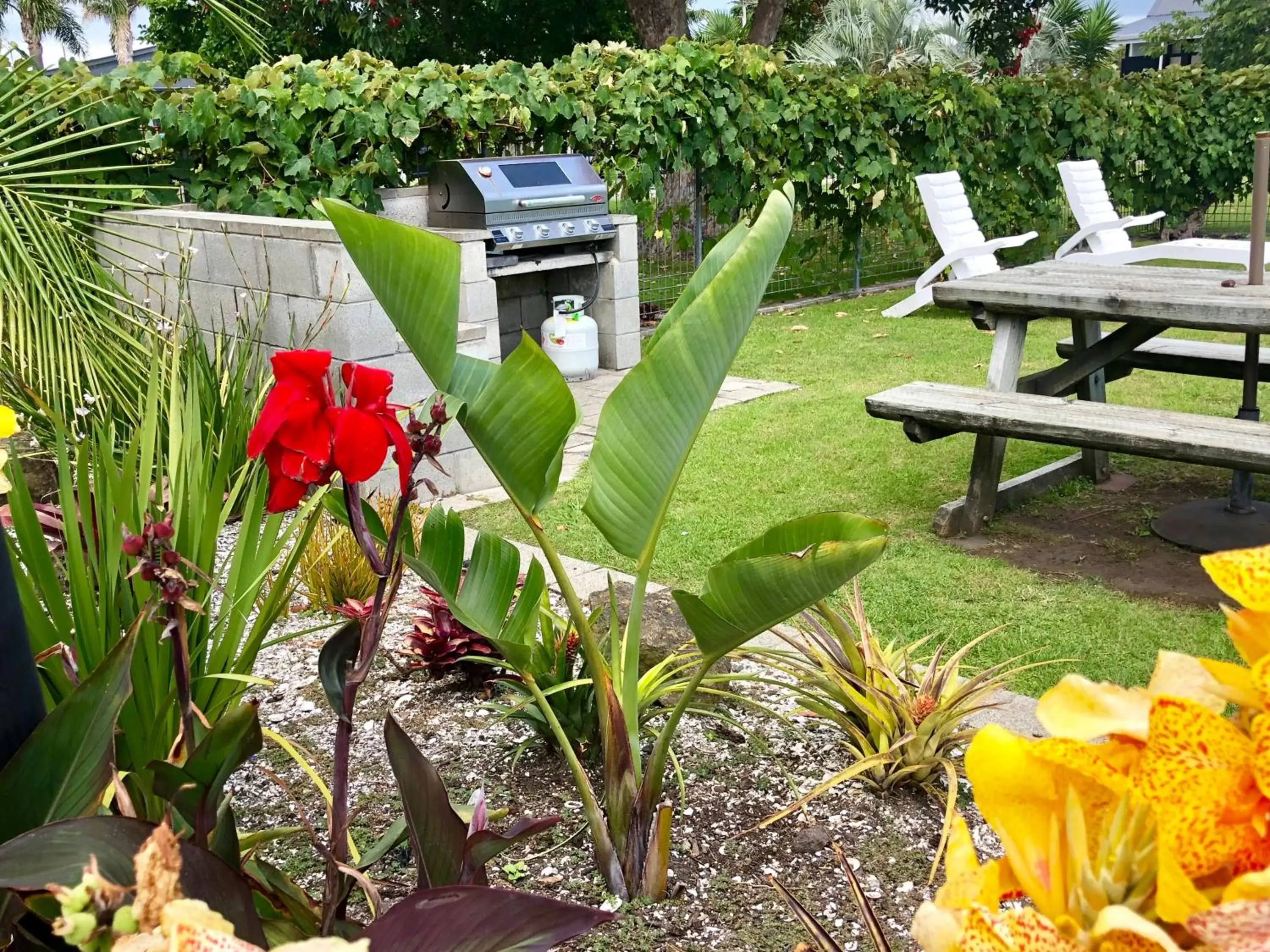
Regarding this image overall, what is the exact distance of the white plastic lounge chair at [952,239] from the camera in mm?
8984

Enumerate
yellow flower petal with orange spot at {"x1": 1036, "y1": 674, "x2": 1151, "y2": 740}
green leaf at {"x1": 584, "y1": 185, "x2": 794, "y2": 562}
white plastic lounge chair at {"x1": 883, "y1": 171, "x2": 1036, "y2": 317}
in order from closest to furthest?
yellow flower petal with orange spot at {"x1": 1036, "y1": 674, "x2": 1151, "y2": 740} < green leaf at {"x1": 584, "y1": 185, "x2": 794, "y2": 562} < white plastic lounge chair at {"x1": 883, "y1": 171, "x2": 1036, "y2": 317}

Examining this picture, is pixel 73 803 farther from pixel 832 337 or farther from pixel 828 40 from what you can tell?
pixel 828 40

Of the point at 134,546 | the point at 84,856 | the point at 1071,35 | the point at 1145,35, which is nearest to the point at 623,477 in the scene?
the point at 134,546

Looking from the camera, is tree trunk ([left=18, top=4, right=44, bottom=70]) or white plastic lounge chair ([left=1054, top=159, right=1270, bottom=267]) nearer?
white plastic lounge chair ([left=1054, top=159, right=1270, bottom=267])

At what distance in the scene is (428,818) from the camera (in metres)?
1.37

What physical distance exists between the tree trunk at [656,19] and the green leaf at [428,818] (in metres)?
13.3

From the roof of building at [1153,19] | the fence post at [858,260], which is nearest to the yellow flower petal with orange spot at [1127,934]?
the fence post at [858,260]

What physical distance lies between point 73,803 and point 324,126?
23.4ft

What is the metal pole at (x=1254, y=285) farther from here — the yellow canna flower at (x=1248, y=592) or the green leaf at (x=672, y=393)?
the yellow canna flower at (x=1248, y=592)

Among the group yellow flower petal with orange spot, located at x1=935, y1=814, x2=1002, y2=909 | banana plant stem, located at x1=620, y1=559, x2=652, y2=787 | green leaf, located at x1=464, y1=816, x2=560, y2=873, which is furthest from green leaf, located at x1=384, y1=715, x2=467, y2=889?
yellow flower petal with orange spot, located at x1=935, y1=814, x2=1002, y2=909

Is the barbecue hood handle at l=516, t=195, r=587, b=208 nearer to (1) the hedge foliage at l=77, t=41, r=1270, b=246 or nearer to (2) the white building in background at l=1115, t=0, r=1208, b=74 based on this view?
(1) the hedge foliage at l=77, t=41, r=1270, b=246

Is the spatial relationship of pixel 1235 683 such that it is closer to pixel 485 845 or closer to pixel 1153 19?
pixel 485 845

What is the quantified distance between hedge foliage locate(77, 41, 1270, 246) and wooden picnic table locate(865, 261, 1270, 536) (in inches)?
169

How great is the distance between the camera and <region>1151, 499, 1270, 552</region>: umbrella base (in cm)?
439
